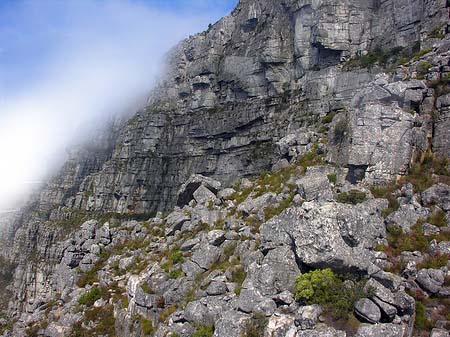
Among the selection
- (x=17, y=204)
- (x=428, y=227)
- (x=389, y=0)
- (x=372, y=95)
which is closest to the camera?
(x=428, y=227)

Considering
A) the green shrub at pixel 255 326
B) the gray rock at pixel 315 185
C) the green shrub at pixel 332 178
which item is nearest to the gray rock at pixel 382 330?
the green shrub at pixel 255 326

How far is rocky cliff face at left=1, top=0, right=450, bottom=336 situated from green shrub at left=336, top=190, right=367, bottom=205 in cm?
49

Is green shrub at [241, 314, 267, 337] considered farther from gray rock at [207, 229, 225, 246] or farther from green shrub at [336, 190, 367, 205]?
green shrub at [336, 190, 367, 205]

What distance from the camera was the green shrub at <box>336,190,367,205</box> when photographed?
1973 centimetres

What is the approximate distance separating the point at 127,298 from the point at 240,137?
2225 inches

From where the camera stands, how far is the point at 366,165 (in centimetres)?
2144

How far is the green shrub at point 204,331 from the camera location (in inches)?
594

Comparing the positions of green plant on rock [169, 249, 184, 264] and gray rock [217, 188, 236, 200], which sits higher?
gray rock [217, 188, 236, 200]

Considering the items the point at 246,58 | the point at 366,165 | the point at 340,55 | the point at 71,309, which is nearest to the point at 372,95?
the point at 366,165

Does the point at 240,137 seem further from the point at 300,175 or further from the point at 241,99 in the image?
the point at 300,175

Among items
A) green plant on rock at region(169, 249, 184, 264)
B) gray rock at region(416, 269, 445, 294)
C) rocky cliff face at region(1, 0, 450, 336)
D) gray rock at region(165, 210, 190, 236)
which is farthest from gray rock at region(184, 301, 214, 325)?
gray rock at region(165, 210, 190, 236)

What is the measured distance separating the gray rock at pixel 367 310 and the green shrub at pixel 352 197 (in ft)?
22.7

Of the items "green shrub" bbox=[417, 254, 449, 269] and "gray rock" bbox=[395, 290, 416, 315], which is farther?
"green shrub" bbox=[417, 254, 449, 269]

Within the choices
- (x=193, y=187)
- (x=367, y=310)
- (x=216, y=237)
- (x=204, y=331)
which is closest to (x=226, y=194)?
(x=193, y=187)
